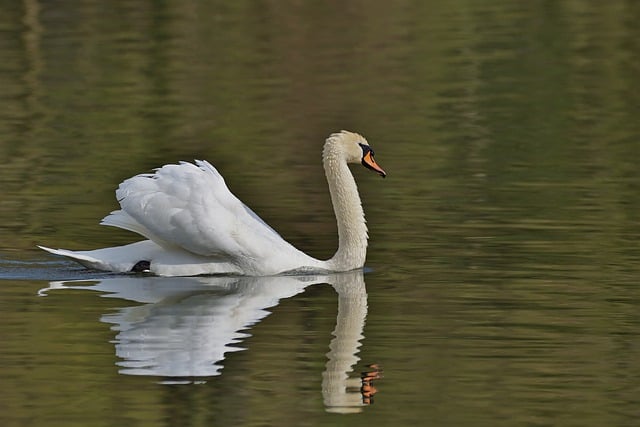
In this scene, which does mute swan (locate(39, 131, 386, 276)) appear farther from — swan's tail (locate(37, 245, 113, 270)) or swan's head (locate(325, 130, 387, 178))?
swan's head (locate(325, 130, 387, 178))

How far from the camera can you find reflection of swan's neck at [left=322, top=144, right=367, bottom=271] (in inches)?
499

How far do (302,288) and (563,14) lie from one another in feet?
73.0

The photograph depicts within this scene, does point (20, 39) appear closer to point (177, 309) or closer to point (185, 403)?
point (177, 309)

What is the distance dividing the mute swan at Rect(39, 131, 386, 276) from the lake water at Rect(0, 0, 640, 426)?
0.17 meters

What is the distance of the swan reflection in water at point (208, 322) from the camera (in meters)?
9.49

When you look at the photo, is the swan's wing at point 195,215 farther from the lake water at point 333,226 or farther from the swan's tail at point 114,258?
the lake water at point 333,226

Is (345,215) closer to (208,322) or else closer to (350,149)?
(350,149)

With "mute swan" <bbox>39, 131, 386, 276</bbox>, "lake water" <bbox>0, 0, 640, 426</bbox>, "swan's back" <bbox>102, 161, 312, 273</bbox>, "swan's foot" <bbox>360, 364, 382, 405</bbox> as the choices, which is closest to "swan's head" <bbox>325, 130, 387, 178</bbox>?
Answer: "mute swan" <bbox>39, 131, 386, 276</bbox>

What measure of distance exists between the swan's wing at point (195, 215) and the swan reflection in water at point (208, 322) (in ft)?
0.93

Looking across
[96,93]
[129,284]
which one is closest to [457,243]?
[129,284]

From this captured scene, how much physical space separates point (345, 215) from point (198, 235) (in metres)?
1.28

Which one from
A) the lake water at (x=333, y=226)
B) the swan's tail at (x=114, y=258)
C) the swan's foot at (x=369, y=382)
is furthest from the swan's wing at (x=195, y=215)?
the swan's foot at (x=369, y=382)

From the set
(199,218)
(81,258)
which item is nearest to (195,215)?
(199,218)

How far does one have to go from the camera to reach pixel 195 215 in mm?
12055
